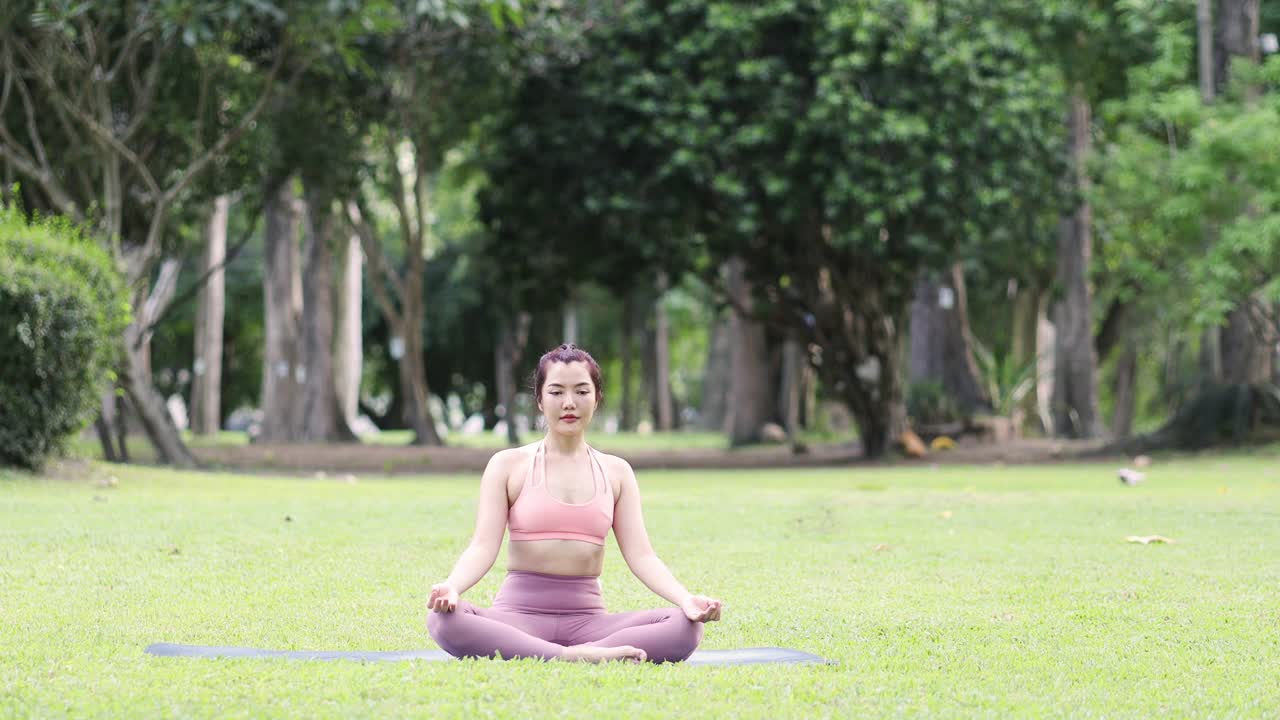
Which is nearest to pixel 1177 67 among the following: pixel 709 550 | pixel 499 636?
pixel 709 550

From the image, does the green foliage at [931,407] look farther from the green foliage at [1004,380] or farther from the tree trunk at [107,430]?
the tree trunk at [107,430]

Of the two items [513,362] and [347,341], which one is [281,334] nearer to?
[347,341]

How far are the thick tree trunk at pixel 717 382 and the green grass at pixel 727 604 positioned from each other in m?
32.4

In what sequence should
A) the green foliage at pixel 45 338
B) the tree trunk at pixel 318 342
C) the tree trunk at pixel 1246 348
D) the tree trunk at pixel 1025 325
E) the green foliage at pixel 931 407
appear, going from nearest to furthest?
the green foliage at pixel 45 338 < the tree trunk at pixel 1246 348 < the green foliage at pixel 931 407 < the tree trunk at pixel 318 342 < the tree trunk at pixel 1025 325

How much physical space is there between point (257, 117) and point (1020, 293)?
21.2m

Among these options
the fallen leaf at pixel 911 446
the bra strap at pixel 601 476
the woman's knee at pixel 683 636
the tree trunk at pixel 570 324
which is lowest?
the woman's knee at pixel 683 636

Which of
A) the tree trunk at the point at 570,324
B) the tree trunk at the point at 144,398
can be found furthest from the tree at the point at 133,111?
the tree trunk at the point at 570,324

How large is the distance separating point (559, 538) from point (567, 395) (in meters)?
0.48

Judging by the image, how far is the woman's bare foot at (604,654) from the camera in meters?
5.59

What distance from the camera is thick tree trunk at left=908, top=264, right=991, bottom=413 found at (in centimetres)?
3219

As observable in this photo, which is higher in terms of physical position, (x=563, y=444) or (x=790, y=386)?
(x=790, y=386)

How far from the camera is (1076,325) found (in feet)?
109

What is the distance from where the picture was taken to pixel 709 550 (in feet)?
33.7

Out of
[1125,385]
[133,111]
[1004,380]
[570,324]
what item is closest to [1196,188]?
[1004,380]
